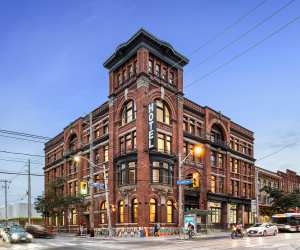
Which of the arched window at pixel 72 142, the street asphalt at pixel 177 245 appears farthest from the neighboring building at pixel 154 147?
the street asphalt at pixel 177 245

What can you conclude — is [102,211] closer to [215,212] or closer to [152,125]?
[152,125]

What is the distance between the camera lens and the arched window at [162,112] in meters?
44.0

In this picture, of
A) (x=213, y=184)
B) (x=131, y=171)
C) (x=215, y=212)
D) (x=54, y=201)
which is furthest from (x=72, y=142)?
(x=215, y=212)

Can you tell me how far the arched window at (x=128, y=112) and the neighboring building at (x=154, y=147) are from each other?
12 centimetres

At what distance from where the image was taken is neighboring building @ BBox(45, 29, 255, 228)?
137ft

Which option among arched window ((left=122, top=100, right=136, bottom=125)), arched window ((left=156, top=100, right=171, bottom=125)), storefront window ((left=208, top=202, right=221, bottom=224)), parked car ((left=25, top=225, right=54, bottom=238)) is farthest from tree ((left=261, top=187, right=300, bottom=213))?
parked car ((left=25, top=225, right=54, bottom=238))

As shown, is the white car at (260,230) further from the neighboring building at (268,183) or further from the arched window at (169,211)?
the neighboring building at (268,183)

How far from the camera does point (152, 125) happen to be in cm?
4084

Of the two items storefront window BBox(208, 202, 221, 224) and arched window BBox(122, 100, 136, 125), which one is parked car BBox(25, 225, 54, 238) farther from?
storefront window BBox(208, 202, 221, 224)

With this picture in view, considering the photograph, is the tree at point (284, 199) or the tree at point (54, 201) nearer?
the tree at point (54, 201)

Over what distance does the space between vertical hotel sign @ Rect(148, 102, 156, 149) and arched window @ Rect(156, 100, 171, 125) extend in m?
2.53

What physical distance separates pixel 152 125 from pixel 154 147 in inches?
95.0

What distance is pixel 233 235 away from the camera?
3506 centimetres

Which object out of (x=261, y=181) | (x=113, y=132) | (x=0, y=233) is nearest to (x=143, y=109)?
(x=113, y=132)
